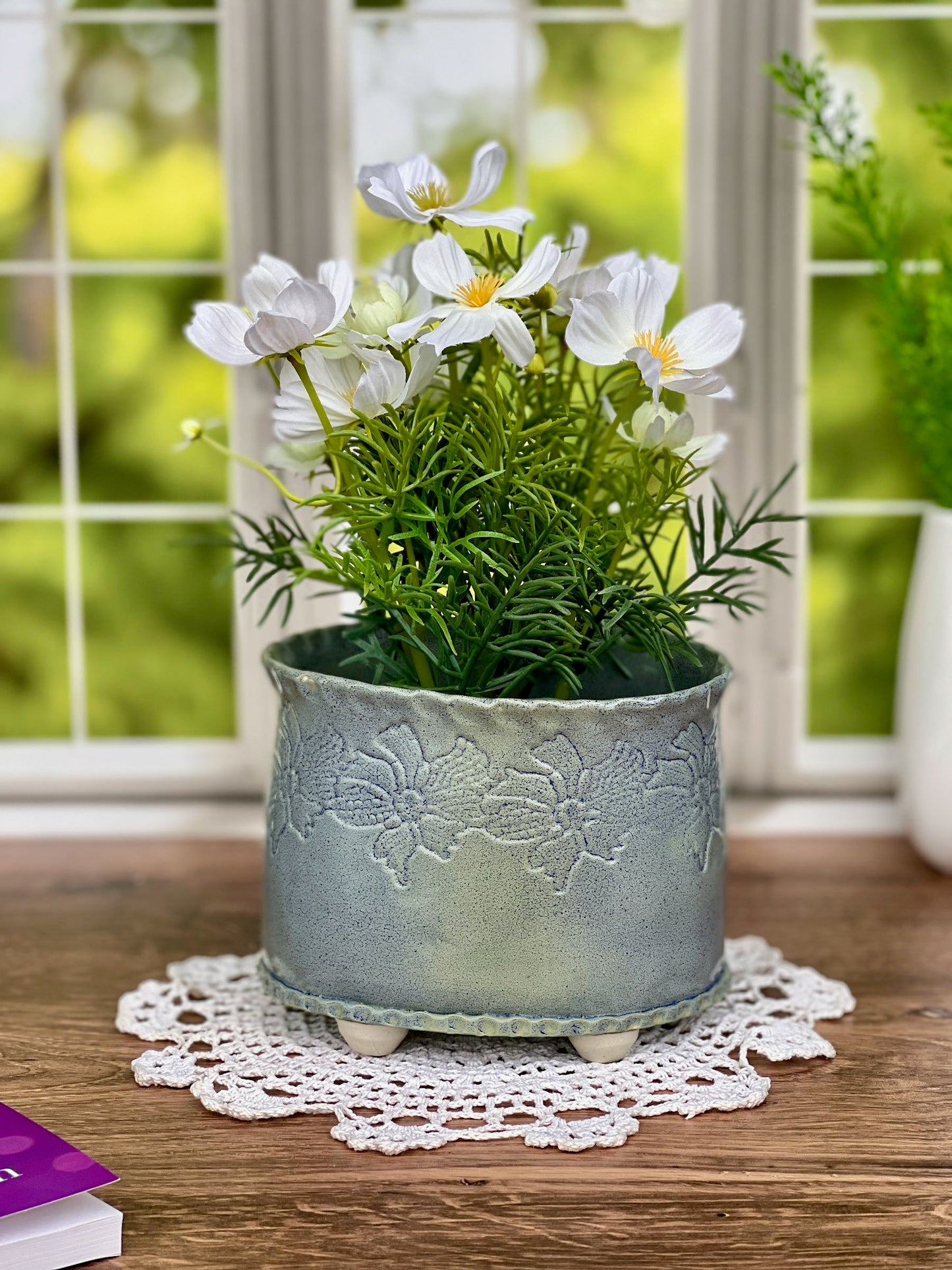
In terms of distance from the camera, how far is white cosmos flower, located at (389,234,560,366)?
2.45 feet

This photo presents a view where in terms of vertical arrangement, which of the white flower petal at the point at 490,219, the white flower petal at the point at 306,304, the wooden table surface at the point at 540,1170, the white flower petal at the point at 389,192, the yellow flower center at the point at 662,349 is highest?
the white flower petal at the point at 389,192

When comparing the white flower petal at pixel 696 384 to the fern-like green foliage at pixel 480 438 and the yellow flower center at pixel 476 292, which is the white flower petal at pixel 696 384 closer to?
the fern-like green foliage at pixel 480 438

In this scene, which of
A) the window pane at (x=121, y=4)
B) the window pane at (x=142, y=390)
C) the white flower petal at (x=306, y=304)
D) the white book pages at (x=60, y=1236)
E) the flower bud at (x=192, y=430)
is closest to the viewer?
the white book pages at (x=60, y=1236)

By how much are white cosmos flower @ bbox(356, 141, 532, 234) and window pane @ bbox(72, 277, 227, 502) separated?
76 cm

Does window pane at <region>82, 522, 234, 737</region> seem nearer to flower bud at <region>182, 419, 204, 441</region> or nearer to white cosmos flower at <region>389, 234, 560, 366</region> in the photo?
flower bud at <region>182, 419, 204, 441</region>

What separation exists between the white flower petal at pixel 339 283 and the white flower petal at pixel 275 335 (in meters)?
0.01

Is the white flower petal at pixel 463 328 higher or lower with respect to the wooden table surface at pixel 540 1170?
higher

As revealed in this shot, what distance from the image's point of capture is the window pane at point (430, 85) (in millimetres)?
1292

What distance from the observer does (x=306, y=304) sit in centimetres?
74

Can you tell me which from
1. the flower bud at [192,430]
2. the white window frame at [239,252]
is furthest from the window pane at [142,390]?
the flower bud at [192,430]

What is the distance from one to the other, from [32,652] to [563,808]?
1080mm

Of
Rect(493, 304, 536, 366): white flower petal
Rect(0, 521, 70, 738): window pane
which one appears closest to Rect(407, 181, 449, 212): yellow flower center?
Rect(493, 304, 536, 366): white flower petal

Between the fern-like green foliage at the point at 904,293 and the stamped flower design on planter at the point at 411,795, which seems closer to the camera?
the stamped flower design on planter at the point at 411,795

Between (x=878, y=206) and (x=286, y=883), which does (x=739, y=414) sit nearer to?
(x=878, y=206)
